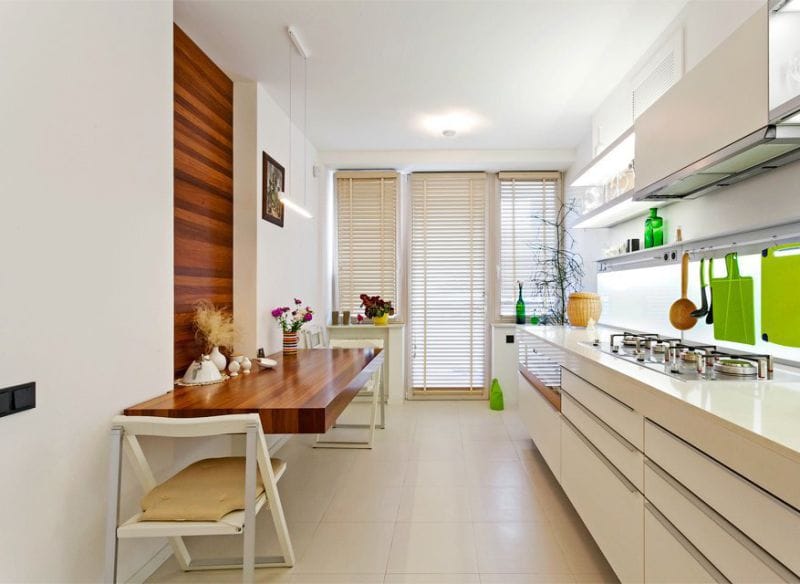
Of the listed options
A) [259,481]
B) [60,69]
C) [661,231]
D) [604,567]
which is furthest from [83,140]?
[661,231]

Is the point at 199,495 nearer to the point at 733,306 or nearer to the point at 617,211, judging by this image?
the point at 733,306

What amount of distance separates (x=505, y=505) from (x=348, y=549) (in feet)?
3.24

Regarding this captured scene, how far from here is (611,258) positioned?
3223 millimetres

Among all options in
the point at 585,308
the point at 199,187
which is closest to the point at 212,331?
the point at 199,187

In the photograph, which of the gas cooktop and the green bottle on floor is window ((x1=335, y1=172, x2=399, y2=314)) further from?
the gas cooktop

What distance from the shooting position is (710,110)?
1.62 meters

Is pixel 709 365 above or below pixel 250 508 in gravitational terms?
above

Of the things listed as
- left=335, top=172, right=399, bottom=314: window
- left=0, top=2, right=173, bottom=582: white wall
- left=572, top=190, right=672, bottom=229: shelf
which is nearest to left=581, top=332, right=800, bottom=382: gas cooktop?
left=572, top=190, right=672, bottom=229: shelf

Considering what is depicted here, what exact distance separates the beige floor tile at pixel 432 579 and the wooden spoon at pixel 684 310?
5.17 ft

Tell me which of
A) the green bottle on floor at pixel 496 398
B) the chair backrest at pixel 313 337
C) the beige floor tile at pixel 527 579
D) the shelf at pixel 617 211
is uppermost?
the shelf at pixel 617 211

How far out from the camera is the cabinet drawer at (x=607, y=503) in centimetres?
147

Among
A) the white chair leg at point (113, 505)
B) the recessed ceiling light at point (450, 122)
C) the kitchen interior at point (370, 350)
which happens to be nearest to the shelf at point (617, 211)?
the kitchen interior at point (370, 350)

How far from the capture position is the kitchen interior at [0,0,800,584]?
130 centimetres

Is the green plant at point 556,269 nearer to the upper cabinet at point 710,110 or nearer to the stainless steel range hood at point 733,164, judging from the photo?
the stainless steel range hood at point 733,164
